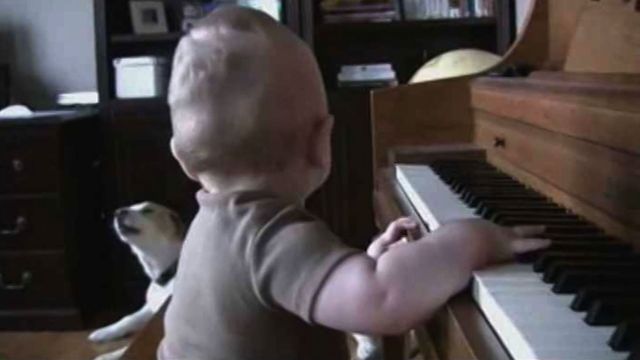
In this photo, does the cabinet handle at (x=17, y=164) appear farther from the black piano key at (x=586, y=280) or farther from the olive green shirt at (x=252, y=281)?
the black piano key at (x=586, y=280)

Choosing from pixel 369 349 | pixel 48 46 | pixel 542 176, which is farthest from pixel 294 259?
pixel 48 46

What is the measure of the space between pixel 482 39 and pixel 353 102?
598mm

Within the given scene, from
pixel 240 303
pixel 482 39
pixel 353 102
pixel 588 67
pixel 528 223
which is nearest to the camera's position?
pixel 240 303

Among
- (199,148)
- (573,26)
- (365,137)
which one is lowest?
(365,137)

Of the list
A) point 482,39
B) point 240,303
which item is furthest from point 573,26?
point 482,39

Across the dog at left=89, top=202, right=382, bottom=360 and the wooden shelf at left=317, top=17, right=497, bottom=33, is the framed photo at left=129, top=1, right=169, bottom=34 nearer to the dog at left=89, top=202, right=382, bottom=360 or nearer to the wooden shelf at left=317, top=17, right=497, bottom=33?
the wooden shelf at left=317, top=17, right=497, bottom=33

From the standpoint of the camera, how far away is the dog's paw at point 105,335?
8.91 feet

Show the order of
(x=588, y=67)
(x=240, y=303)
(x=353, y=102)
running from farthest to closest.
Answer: (x=353, y=102), (x=588, y=67), (x=240, y=303)

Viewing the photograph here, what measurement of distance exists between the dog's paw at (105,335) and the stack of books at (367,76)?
1.12 meters

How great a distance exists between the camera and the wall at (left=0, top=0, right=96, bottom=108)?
332 centimetres

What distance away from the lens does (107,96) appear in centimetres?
300

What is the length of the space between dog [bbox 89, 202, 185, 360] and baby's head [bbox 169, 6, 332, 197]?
6.06 feet

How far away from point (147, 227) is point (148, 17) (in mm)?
861

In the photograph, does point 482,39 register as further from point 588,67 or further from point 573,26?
point 588,67
